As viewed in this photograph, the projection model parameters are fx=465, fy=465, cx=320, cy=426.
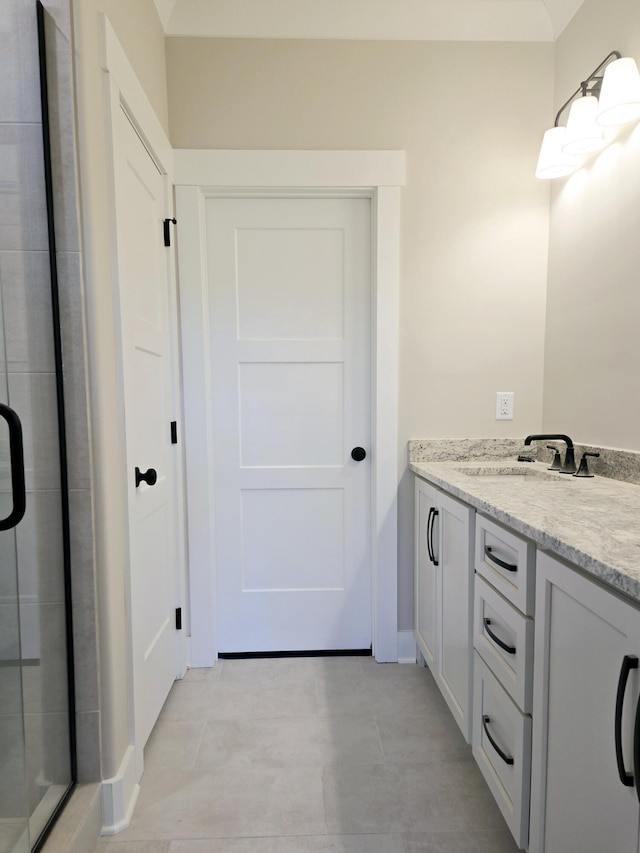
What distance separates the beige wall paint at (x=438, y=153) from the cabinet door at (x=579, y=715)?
1148mm

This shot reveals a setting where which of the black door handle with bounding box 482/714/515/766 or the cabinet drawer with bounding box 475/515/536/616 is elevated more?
the cabinet drawer with bounding box 475/515/536/616

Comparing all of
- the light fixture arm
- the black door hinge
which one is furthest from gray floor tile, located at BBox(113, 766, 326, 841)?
the light fixture arm

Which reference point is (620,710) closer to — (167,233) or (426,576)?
(426,576)

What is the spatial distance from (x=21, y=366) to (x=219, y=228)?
3.96 feet

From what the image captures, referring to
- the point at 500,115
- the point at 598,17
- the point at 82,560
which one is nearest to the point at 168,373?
the point at 82,560

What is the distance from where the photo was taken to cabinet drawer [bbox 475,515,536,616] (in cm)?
104

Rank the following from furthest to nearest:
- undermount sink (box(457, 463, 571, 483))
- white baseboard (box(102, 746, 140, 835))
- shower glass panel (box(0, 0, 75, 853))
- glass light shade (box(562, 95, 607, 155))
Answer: undermount sink (box(457, 463, 571, 483)), glass light shade (box(562, 95, 607, 155)), white baseboard (box(102, 746, 140, 835)), shower glass panel (box(0, 0, 75, 853))

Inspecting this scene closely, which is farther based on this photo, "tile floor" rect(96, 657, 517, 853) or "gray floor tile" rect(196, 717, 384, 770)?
"gray floor tile" rect(196, 717, 384, 770)

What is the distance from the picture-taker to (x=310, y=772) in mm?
1484

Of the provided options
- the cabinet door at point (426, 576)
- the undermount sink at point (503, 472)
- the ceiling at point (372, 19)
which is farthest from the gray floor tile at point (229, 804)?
the ceiling at point (372, 19)

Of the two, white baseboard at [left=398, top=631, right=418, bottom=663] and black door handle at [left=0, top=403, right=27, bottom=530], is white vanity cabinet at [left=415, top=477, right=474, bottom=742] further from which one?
black door handle at [left=0, top=403, right=27, bottom=530]

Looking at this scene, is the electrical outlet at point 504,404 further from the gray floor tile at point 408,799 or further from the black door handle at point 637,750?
the black door handle at point 637,750

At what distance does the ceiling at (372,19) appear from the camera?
6.23 ft

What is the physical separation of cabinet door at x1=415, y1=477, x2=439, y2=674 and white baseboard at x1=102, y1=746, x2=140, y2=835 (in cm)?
108
